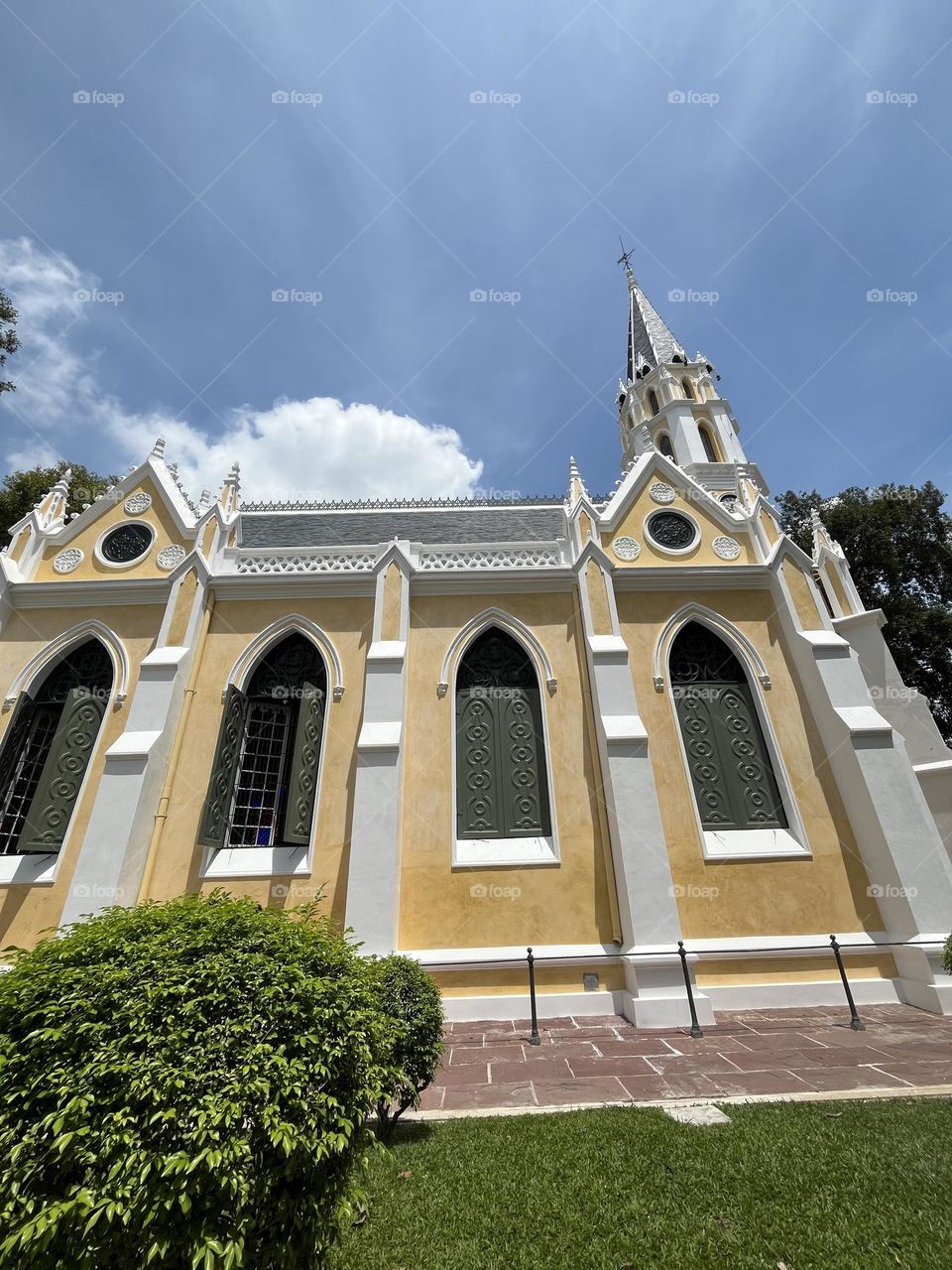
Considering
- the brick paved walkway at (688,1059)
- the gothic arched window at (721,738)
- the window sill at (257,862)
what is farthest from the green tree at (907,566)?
the window sill at (257,862)

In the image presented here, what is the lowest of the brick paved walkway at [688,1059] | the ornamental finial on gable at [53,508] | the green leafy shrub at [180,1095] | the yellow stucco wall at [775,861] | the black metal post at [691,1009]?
the brick paved walkway at [688,1059]

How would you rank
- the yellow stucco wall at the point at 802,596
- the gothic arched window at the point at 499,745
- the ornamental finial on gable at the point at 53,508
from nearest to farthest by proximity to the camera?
1. the gothic arched window at the point at 499,745
2. the yellow stucco wall at the point at 802,596
3. the ornamental finial on gable at the point at 53,508

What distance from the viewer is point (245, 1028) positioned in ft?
8.20

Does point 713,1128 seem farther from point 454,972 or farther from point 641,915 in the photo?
point 454,972

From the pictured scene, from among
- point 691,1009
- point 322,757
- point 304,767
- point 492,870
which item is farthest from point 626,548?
point 691,1009

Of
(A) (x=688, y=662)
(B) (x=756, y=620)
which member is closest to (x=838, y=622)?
(B) (x=756, y=620)

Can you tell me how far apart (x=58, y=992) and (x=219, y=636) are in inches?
367

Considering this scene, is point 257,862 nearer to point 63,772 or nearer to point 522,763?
point 63,772

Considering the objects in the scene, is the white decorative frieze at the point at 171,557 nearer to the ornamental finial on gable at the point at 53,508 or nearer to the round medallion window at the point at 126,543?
the round medallion window at the point at 126,543

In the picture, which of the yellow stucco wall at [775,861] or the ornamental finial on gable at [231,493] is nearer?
the yellow stucco wall at [775,861]

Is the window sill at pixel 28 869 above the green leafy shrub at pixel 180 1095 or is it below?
above

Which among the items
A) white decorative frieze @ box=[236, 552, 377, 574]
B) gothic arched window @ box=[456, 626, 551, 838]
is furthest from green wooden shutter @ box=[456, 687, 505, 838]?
white decorative frieze @ box=[236, 552, 377, 574]

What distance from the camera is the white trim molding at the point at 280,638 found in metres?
10.7

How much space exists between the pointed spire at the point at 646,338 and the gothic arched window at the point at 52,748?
24.9 metres
